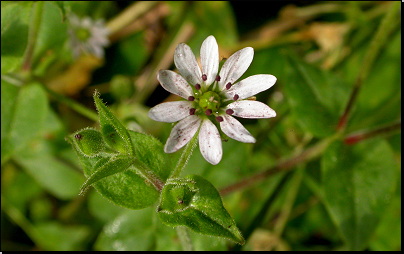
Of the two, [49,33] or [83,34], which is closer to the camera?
[49,33]

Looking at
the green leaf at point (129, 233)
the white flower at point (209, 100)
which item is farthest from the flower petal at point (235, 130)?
the green leaf at point (129, 233)

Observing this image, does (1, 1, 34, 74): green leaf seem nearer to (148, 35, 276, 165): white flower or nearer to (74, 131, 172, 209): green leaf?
(74, 131, 172, 209): green leaf

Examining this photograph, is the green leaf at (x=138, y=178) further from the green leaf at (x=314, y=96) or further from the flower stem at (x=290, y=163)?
the green leaf at (x=314, y=96)

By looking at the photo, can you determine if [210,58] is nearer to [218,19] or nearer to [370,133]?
[370,133]

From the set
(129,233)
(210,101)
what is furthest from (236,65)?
(129,233)

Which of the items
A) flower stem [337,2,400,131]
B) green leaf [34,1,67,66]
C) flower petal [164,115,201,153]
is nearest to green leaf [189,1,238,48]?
green leaf [34,1,67,66]

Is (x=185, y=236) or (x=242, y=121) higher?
(x=185, y=236)
